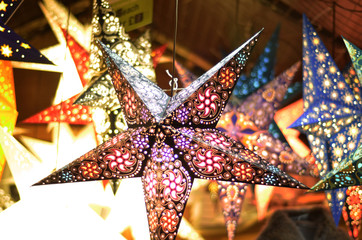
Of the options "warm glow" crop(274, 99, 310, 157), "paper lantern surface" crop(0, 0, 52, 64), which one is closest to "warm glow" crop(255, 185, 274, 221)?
"warm glow" crop(274, 99, 310, 157)

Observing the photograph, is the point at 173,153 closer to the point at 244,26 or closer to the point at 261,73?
the point at 261,73

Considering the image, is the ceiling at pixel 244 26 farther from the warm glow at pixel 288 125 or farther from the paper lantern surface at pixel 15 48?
the paper lantern surface at pixel 15 48

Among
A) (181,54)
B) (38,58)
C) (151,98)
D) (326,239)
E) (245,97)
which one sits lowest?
(326,239)

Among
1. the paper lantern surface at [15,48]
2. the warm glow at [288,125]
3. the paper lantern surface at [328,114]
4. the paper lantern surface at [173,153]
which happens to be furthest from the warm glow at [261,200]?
the paper lantern surface at [15,48]

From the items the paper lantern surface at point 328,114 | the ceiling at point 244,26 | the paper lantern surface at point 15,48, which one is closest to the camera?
the paper lantern surface at point 328,114

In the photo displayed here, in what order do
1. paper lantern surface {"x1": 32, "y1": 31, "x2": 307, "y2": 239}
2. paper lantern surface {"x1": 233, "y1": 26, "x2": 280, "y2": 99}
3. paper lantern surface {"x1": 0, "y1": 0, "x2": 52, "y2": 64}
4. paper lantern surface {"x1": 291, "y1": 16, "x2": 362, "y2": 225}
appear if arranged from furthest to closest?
paper lantern surface {"x1": 233, "y1": 26, "x2": 280, "y2": 99}
paper lantern surface {"x1": 0, "y1": 0, "x2": 52, "y2": 64}
paper lantern surface {"x1": 291, "y1": 16, "x2": 362, "y2": 225}
paper lantern surface {"x1": 32, "y1": 31, "x2": 307, "y2": 239}

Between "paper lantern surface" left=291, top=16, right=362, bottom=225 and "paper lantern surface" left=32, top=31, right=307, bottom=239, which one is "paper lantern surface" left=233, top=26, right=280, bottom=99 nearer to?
"paper lantern surface" left=291, top=16, right=362, bottom=225

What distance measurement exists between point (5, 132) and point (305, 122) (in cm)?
191

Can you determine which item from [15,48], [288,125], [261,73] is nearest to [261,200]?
[288,125]

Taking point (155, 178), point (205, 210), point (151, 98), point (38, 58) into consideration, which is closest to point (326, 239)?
point (155, 178)

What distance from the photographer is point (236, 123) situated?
2469 mm

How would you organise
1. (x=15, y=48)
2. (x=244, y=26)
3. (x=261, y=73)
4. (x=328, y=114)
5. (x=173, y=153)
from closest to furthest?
(x=173, y=153), (x=328, y=114), (x=15, y=48), (x=261, y=73), (x=244, y=26)

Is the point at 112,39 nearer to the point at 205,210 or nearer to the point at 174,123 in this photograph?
the point at 174,123

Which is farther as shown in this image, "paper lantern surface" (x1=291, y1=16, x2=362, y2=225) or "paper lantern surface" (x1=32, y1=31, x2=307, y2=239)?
"paper lantern surface" (x1=291, y1=16, x2=362, y2=225)
